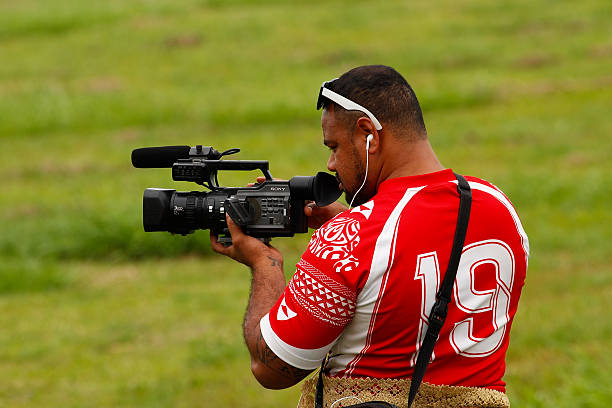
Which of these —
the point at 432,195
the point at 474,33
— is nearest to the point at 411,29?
the point at 474,33

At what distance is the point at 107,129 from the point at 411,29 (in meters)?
8.29

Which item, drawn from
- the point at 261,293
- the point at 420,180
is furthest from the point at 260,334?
the point at 420,180

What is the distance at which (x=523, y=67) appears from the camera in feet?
60.5

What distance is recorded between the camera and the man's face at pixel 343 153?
9.68 ft

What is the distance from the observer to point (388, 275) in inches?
107

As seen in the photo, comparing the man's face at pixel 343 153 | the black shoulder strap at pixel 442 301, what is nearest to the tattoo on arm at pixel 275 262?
the man's face at pixel 343 153

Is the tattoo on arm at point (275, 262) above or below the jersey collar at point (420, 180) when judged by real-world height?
below

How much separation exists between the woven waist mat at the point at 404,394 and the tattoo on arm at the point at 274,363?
120mm

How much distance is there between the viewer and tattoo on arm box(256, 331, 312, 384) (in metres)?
2.90

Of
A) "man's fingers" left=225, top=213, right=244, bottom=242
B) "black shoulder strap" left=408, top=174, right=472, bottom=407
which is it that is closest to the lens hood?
"man's fingers" left=225, top=213, right=244, bottom=242

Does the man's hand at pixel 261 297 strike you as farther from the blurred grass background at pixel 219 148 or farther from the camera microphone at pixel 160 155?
the blurred grass background at pixel 219 148

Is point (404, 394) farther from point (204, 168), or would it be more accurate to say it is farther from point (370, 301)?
point (204, 168)

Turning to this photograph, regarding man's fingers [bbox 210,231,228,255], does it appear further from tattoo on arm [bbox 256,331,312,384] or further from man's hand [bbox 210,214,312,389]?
tattoo on arm [bbox 256,331,312,384]

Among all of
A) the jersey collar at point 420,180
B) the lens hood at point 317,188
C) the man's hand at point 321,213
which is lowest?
the man's hand at point 321,213
